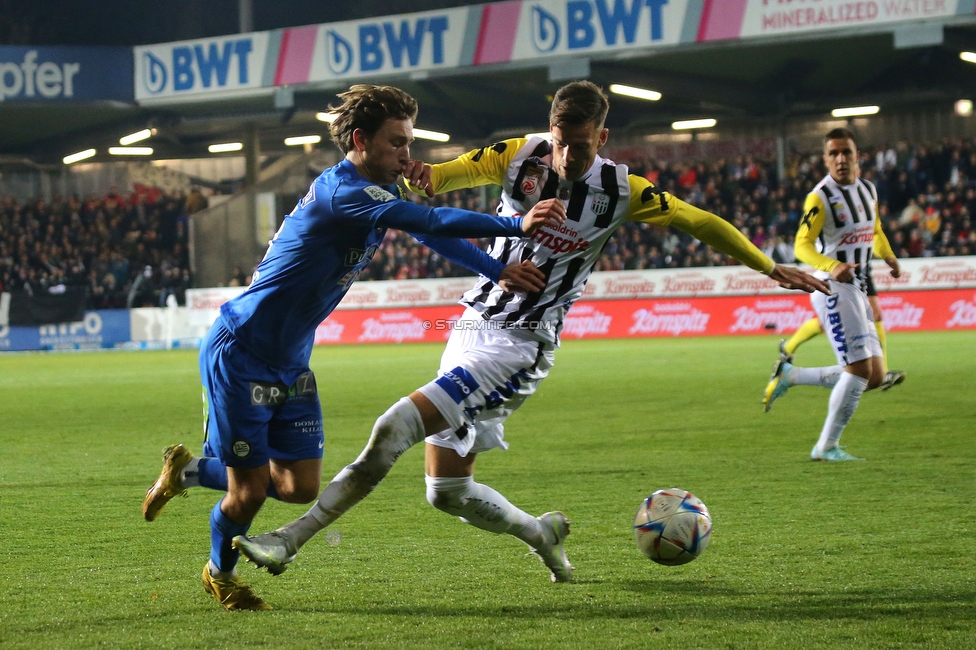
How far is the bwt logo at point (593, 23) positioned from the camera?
996 inches

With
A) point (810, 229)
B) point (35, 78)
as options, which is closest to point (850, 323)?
point (810, 229)

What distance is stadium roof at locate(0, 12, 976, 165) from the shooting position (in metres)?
26.6

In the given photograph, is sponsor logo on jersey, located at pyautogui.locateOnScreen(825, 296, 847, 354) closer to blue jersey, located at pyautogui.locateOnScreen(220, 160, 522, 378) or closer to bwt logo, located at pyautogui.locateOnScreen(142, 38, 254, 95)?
blue jersey, located at pyautogui.locateOnScreen(220, 160, 522, 378)

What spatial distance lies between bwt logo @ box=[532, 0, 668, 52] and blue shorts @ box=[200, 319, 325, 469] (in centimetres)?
2263

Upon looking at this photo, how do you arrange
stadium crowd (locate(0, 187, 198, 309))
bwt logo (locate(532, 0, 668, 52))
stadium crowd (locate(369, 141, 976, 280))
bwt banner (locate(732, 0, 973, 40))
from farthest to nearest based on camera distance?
1. stadium crowd (locate(0, 187, 198, 309))
2. bwt logo (locate(532, 0, 668, 52))
3. stadium crowd (locate(369, 141, 976, 280))
4. bwt banner (locate(732, 0, 973, 40))

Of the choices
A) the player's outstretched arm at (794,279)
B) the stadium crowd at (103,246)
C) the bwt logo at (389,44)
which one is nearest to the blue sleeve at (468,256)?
the player's outstretched arm at (794,279)

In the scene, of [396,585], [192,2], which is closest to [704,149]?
[192,2]

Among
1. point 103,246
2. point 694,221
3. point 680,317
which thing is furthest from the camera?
point 103,246

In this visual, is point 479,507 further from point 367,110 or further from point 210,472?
point 367,110

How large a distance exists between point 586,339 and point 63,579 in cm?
2028

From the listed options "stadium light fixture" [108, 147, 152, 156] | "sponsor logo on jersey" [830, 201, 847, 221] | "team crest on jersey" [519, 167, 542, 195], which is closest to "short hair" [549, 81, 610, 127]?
"team crest on jersey" [519, 167, 542, 195]

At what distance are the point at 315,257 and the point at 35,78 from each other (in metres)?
29.2

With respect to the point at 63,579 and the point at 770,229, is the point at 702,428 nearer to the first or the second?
the point at 63,579

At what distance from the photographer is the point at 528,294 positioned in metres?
4.48
